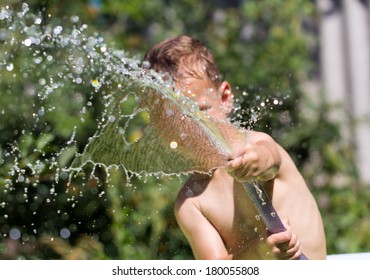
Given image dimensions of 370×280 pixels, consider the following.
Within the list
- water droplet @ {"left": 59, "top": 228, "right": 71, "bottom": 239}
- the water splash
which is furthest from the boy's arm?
water droplet @ {"left": 59, "top": 228, "right": 71, "bottom": 239}

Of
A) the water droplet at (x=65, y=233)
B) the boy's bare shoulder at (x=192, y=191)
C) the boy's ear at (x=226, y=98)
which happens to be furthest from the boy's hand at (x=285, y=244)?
the water droplet at (x=65, y=233)

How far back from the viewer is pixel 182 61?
2971 millimetres

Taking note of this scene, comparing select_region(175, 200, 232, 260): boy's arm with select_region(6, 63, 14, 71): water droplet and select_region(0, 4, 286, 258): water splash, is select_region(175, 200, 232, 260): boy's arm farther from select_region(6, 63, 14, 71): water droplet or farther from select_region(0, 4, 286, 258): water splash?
select_region(6, 63, 14, 71): water droplet

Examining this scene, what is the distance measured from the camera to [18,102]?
3771 mm

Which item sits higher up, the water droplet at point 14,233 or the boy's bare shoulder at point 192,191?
the boy's bare shoulder at point 192,191

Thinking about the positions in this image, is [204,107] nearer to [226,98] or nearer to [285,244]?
[226,98]

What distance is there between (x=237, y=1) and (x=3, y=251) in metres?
3.15

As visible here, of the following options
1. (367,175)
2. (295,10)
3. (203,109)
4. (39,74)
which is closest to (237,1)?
(295,10)

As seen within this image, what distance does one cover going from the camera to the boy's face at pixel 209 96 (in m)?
2.87

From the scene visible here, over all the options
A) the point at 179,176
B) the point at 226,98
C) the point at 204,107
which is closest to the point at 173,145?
the point at 204,107

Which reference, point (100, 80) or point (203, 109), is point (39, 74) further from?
point (203, 109)

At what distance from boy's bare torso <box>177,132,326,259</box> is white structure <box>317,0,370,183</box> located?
2874 millimetres

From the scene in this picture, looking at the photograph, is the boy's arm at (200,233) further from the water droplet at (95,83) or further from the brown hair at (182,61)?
the water droplet at (95,83)

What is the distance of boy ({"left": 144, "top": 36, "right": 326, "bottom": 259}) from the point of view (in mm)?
2885
